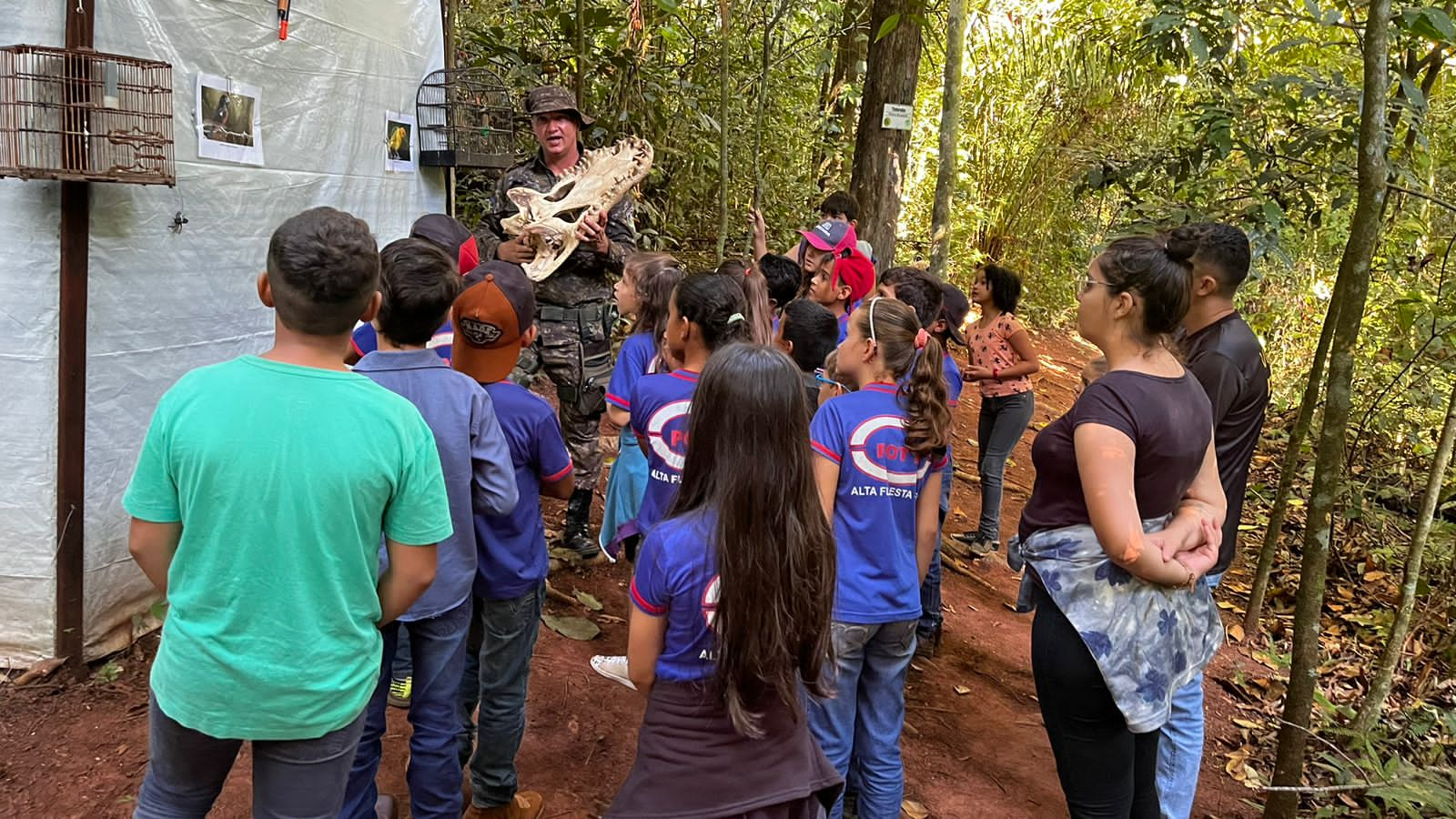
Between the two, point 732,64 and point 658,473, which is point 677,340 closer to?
point 658,473

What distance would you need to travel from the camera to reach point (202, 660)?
188 centimetres

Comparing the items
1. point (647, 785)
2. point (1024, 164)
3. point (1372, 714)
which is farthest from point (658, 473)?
point (1024, 164)

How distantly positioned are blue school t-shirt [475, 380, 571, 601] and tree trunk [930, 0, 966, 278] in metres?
3.92

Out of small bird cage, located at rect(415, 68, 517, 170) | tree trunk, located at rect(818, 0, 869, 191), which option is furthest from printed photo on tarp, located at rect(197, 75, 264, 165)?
tree trunk, located at rect(818, 0, 869, 191)

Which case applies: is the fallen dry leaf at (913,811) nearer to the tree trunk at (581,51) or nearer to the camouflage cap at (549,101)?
the camouflage cap at (549,101)

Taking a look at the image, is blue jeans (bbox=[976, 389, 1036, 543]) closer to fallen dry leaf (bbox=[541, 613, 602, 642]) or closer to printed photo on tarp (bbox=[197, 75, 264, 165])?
fallen dry leaf (bbox=[541, 613, 602, 642])

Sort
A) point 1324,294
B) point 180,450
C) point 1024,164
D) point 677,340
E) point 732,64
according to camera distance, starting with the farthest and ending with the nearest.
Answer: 1. point 1024,164
2. point 1324,294
3. point 732,64
4. point 677,340
5. point 180,450

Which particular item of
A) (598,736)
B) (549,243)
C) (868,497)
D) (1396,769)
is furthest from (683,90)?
(1396,769)

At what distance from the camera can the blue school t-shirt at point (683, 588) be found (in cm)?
185

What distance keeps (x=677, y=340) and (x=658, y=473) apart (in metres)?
0.44

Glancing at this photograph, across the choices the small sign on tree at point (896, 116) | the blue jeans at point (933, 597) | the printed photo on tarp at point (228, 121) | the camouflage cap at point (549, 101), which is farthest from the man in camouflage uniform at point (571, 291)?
the small sign on tree at point (896, 116)

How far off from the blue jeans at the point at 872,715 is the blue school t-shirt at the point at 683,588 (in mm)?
991

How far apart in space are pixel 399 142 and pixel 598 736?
354 cm

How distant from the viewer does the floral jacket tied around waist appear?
226cm
